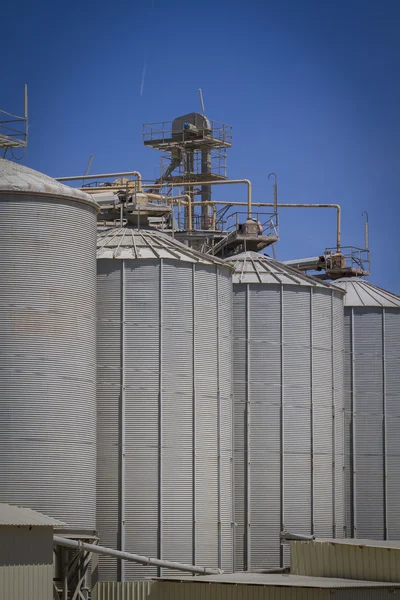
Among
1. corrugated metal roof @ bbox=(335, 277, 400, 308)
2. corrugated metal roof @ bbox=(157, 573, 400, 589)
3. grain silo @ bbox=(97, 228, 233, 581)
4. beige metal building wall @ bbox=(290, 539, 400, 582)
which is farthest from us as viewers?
corrugated metal roof @ bbox=(335, 277, 400, 308)

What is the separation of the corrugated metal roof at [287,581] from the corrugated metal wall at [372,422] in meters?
15.8

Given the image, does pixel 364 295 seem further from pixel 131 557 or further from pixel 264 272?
pixel 131 557

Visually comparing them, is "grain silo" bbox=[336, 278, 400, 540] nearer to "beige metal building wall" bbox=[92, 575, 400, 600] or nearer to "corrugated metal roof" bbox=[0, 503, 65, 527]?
"beige metal building wall" bbox=[92, 575, 400, 600]

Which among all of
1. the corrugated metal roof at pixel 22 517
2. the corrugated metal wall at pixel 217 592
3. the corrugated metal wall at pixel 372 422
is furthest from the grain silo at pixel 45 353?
the corrugated metal wall at pixel 372 422

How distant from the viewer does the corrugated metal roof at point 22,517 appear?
47375mm

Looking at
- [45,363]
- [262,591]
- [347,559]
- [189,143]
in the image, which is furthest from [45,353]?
[189,143]

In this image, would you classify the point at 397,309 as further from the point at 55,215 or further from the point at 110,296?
the point at 55,215

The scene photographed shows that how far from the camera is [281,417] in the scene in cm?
6619

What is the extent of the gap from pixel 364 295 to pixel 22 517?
103ft

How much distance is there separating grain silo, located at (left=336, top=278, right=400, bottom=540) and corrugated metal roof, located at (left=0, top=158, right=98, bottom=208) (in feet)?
70.2

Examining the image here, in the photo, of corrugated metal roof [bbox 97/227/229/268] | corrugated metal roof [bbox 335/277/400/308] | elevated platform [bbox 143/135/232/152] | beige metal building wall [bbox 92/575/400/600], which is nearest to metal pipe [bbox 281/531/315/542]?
beige metal building wall [bbox 92/575/400/600]

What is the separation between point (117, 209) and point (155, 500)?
16247 millimetres

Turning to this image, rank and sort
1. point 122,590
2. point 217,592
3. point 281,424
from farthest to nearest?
point 281,424, point 122,590, point 217,592

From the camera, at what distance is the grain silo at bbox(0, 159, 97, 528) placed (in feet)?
175
